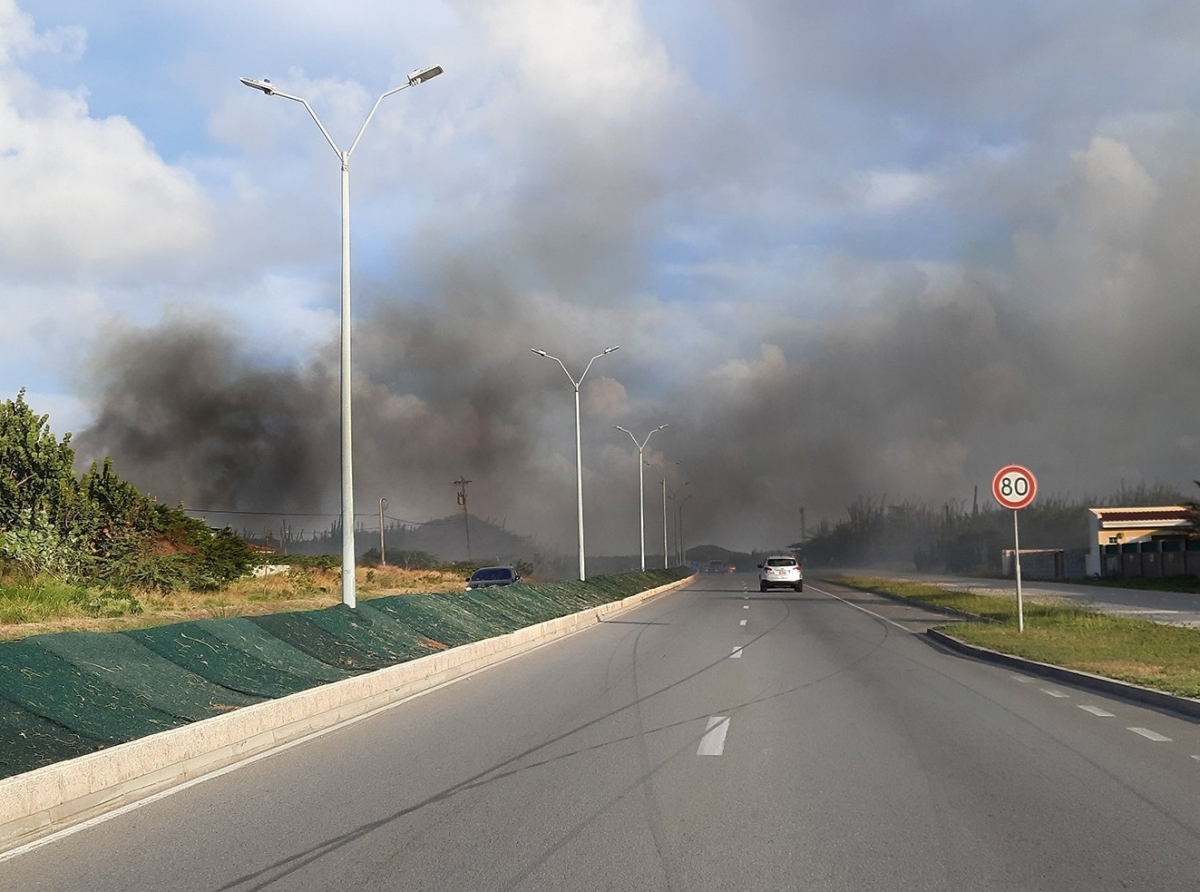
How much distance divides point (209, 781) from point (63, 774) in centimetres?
140

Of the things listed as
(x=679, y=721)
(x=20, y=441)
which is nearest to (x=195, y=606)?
(x=20, y=441)

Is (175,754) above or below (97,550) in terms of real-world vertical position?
below

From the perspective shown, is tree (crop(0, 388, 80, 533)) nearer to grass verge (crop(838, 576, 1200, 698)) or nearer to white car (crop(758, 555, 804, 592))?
grass verge (crop(838, 576, 1200, 698))

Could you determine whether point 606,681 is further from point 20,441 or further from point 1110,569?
point 1110,569

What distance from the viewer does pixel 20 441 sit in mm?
33500

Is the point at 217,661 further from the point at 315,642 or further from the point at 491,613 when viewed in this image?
the point at 491,613

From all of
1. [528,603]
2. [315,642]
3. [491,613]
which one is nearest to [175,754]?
[315,642]

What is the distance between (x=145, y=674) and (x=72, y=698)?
1.71m

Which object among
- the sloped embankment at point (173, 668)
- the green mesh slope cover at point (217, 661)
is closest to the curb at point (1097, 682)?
the sloped embankment at point (173, 668)

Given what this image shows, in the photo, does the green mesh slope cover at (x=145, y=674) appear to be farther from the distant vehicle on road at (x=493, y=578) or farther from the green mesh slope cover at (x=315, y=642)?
the distant vehicle on road at (x=493, y=578)

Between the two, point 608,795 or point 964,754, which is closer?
point 608,795

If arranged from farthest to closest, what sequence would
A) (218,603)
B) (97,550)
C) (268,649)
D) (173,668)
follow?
1. (97,550)
2. (218,603)
3. (268,649)
4. (173,668)

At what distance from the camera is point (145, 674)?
12.5 meters

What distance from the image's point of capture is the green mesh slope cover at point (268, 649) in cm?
1533
